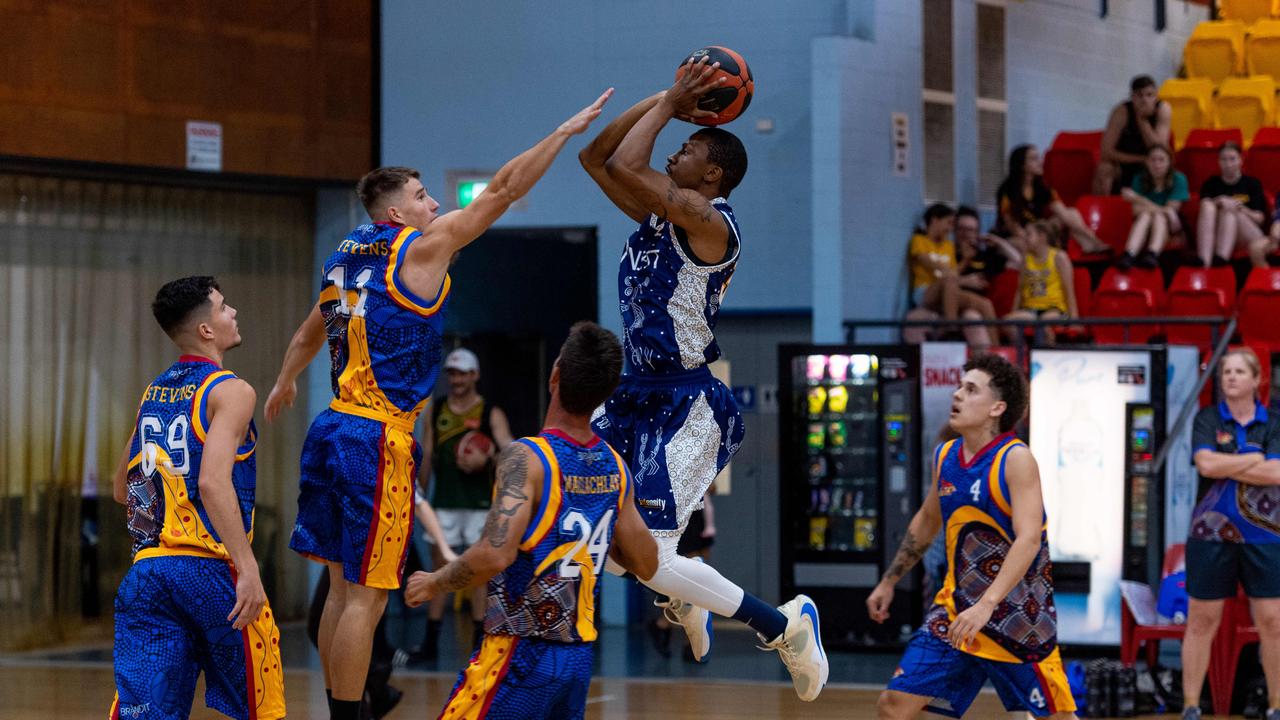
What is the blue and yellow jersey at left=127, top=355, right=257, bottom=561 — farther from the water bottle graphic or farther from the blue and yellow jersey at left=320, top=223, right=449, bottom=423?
the water bottle graphic

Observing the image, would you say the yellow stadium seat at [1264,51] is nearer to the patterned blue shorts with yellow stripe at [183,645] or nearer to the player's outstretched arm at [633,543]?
the player's outstretched arm at [633,543]

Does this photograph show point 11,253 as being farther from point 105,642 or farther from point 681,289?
point 681,289

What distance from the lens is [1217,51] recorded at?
619 inches

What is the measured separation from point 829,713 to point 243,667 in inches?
161

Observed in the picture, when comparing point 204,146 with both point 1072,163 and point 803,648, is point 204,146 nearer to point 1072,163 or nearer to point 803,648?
point 1072,163

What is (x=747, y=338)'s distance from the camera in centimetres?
1220

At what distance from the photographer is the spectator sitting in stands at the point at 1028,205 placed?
12.6 m

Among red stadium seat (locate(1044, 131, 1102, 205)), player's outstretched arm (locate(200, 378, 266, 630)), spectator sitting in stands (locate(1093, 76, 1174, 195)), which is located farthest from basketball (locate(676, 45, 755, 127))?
red stadium seat (locate(1044, 131, 1102, 205))

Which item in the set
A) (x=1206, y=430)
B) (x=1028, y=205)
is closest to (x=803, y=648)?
(x=1206, y=430)

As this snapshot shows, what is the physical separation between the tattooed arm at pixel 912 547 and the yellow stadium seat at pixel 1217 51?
11.0m

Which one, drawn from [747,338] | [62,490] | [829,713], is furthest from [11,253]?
[829,713]

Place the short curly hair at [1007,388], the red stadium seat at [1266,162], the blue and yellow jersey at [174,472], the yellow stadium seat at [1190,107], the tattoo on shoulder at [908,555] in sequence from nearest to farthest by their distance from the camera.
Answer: the blue and yellow jersey at [174,472]
the short curly hair at [1007,388]
the tattoo on shoulder at [908,555]
the red stadium seat at [1266,162]
the yellow stadium seat at [1190,107]

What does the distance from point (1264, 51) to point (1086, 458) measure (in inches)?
267

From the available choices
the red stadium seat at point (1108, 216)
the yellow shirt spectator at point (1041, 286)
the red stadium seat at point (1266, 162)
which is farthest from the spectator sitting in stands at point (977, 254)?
the red stadium seat at point (1266, 162)
